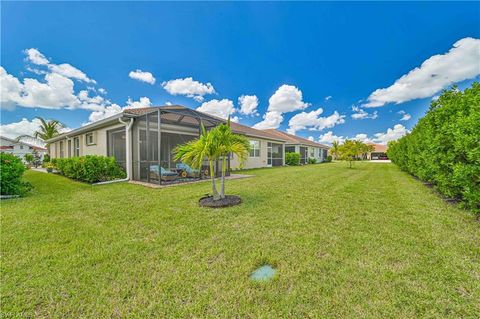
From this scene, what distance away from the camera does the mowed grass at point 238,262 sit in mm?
1820

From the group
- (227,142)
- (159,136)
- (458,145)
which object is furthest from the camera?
(159,136)

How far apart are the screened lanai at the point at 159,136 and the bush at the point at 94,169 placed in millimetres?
976

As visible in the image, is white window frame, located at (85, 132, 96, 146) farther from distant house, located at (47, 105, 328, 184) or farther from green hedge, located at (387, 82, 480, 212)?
green hedge, located at (387, 82, 480, 212)

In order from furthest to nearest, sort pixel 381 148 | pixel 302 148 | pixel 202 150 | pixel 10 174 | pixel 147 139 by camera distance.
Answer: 1. pixel 381 148
2. pixel 302 148
3. pixel 147 139
4. pixel 10 174
5. pixel 202 150

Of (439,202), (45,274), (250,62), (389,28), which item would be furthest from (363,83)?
(45,274)

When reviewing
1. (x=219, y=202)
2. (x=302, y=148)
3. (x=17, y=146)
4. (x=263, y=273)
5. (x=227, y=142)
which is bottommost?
(x=263, y=273)

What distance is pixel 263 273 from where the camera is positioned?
2.36m

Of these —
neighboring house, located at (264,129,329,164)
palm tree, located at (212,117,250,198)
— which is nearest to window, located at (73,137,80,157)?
palm tree, located at (212,117,250,198)

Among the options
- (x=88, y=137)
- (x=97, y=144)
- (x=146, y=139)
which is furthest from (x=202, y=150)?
(x=88, y=137)

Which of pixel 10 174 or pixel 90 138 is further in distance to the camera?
pixel 90 138

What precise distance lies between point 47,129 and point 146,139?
32.6 meters

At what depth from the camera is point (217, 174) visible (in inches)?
435

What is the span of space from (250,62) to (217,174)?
9.60m

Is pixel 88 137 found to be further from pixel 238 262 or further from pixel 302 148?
pixel 302 148
